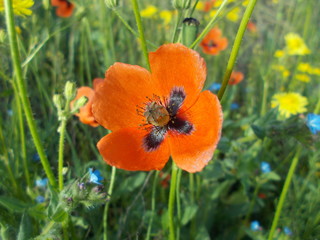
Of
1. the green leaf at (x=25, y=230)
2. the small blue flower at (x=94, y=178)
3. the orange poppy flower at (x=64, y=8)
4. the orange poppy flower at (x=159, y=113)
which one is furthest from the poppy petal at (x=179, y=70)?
the orange poppy flower at (x=64, y=8)

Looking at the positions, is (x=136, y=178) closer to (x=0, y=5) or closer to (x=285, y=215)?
(x=285, y=215)

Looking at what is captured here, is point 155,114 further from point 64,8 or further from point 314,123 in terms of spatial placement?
point 64,8

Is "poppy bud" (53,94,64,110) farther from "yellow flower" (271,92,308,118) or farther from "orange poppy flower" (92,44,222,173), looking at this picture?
"yellow flower" (271,92,308,118)

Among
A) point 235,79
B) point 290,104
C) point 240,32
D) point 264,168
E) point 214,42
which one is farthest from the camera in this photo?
point 214,42

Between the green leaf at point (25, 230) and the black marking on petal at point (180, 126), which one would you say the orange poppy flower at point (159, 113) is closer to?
the black marking on petal at point (180, 126)

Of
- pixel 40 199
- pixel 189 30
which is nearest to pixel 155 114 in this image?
pixel 189 30
